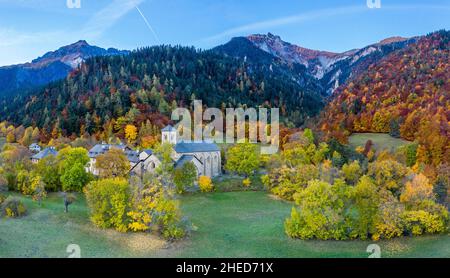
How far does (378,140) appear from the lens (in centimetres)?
9206

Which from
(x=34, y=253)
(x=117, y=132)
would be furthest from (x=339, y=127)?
(x=34, y=253)

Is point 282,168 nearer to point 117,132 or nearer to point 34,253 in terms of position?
point 34,253

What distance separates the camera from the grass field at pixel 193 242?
28.8 metres

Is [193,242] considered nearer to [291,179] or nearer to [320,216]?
[320,216]

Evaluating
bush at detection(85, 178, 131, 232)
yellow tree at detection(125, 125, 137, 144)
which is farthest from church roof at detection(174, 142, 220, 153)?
yellow tree at detection(125, 125, 137, 144)

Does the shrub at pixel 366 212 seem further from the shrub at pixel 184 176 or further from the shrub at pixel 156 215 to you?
the shrub at pixel 184 176

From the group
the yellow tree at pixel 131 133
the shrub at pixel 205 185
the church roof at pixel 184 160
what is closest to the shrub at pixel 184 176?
the shrub at pixel 205 185

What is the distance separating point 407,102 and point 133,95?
88.6 metres

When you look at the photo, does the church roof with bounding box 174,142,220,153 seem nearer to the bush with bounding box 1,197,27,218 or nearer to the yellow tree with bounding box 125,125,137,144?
the bush with bounding box 1,197,27,218

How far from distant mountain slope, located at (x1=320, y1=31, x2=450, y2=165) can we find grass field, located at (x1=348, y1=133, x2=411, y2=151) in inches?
89.5

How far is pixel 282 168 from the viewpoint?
182ft

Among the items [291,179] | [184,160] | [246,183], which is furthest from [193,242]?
[184,160]

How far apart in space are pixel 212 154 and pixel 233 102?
316ft

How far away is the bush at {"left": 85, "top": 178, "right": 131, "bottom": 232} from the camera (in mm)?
35250
